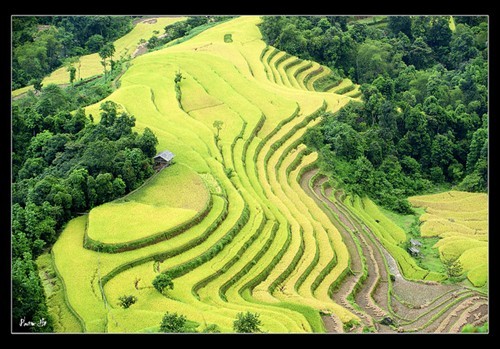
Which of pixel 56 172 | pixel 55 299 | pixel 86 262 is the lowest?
pixel 55 299

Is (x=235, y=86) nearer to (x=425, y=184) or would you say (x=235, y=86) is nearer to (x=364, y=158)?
(x=364, y=158)

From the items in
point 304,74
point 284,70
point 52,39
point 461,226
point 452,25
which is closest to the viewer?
point 461,226

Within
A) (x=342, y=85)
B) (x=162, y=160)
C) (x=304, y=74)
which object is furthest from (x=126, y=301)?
(x=342, y=85)

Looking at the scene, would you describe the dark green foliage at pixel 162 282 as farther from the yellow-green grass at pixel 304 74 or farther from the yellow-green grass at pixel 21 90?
the yellow-green grass at pixel 21 90

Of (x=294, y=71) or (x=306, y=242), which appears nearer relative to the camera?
(x=306, y=242)

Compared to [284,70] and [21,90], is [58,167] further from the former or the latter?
[284,70]

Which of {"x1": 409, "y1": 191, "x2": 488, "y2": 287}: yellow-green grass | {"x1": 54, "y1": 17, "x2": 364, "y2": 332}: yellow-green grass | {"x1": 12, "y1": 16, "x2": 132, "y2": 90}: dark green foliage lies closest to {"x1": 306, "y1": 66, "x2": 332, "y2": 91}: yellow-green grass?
{"x1": 54, "y1": 17, "x2": 364, "y2": 332}: yellow-green grass
